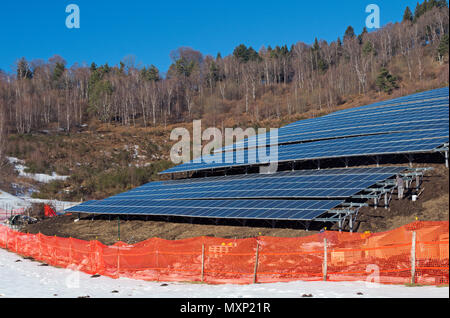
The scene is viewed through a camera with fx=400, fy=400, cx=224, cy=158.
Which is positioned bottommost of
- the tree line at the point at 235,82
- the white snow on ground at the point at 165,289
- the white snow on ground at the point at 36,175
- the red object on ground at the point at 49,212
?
the white snow on ground at the point at 165,289

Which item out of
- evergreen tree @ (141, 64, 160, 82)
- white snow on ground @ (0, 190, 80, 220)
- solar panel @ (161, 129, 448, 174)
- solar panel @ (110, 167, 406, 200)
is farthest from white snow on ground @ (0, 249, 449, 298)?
evergreen tree @ (141, 64, 160, 82)

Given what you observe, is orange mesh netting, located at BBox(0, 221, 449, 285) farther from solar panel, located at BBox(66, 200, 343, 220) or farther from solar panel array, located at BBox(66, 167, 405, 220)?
solar panel array, located at BBox(66, 167, 405, 220)

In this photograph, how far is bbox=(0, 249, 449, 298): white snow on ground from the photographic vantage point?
44.0 ft

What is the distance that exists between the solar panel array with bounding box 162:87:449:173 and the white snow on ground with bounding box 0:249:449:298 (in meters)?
15.9

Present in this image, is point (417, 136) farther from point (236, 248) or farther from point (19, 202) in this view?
point (19, 202)

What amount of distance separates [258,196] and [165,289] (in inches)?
546

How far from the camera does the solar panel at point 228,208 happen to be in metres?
24.3

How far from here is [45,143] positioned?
3098 inches

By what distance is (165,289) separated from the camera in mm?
17031

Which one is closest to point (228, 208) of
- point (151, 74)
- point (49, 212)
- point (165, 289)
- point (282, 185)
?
point (282, 185)

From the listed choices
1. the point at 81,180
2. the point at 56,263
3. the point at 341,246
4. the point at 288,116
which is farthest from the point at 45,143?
the point at 341,246

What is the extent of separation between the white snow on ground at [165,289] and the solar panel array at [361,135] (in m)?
15.9

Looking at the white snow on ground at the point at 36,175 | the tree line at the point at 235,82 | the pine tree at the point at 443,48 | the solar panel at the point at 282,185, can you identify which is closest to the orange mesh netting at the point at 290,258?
the solar panel at the point at 282,185

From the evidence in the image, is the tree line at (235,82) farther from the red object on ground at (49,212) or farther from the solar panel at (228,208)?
the solar panel at (228,208)
